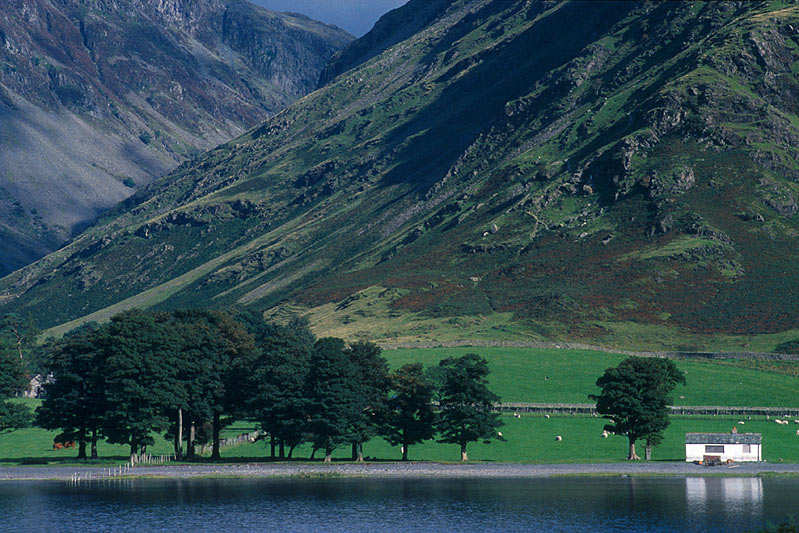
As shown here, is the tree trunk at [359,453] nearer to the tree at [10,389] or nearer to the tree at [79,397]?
the tree at [79,397]

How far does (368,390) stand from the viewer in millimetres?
146375

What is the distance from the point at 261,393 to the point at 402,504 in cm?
3723

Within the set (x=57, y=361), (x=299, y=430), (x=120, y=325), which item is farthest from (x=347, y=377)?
(x=57, y=361)

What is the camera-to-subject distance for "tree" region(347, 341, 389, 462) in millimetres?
143875

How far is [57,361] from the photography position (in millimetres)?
161750

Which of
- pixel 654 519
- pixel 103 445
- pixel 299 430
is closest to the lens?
pixel 654 519

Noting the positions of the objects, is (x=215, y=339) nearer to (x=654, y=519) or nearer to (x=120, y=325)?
(x=120, y=325)

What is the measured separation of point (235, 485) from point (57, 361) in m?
45.3

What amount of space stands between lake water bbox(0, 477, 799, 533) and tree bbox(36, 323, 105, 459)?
1607 cm

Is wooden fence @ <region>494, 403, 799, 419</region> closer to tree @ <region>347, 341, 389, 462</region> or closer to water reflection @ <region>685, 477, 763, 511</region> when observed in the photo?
tree @ <region>347, 341, 389, 462</region>

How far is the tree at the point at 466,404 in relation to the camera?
5645 inches

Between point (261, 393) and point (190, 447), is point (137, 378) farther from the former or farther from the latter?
point (261, 393)

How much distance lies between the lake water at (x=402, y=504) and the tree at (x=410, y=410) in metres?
14.7

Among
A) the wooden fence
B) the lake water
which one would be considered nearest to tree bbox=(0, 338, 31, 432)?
the lake water
